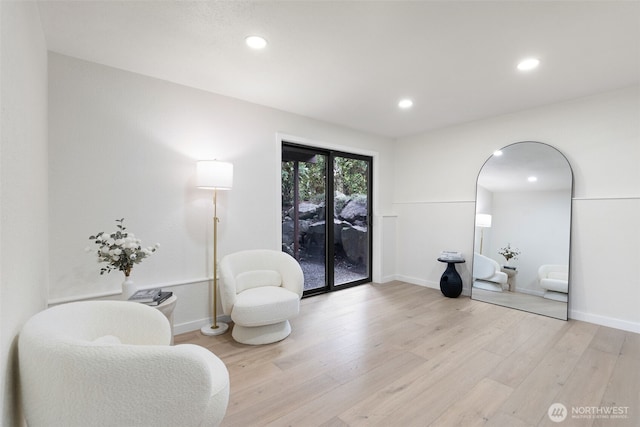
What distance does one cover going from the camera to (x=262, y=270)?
296 centimetres

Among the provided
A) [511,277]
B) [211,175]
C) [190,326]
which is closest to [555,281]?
[511,277]

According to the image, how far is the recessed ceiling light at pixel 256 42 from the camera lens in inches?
80.3

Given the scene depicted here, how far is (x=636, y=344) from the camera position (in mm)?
2514

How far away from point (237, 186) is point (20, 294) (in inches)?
81.3

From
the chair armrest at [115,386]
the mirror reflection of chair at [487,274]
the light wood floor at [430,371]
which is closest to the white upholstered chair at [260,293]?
the light wood floor at [430,371]

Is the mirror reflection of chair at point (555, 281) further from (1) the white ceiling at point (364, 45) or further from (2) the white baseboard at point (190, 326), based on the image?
(2) the white baseboard at point (190, 326)

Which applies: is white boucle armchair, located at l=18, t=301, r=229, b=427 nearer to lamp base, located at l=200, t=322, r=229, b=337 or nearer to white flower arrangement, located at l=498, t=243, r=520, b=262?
lamp base, located at l=200, t=322, r=229, b=337

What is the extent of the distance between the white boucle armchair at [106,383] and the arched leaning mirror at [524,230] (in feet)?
12.0

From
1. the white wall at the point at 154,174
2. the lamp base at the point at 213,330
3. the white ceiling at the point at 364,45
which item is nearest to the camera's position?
the white ceiling at the point at 364,45

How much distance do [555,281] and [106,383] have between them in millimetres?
4029

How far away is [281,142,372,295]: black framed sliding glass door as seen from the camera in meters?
3.80

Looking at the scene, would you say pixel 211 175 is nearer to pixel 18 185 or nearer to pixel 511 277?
pixel 18 185

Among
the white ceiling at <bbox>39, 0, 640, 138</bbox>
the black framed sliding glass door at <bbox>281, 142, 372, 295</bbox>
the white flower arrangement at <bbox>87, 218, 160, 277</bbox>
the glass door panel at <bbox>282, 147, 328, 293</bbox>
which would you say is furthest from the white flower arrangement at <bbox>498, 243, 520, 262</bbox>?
the white flower arrangement at <bbox>87, 218, 160, 277</bbox>

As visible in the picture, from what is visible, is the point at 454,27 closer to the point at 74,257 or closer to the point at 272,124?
the point at 272,124
